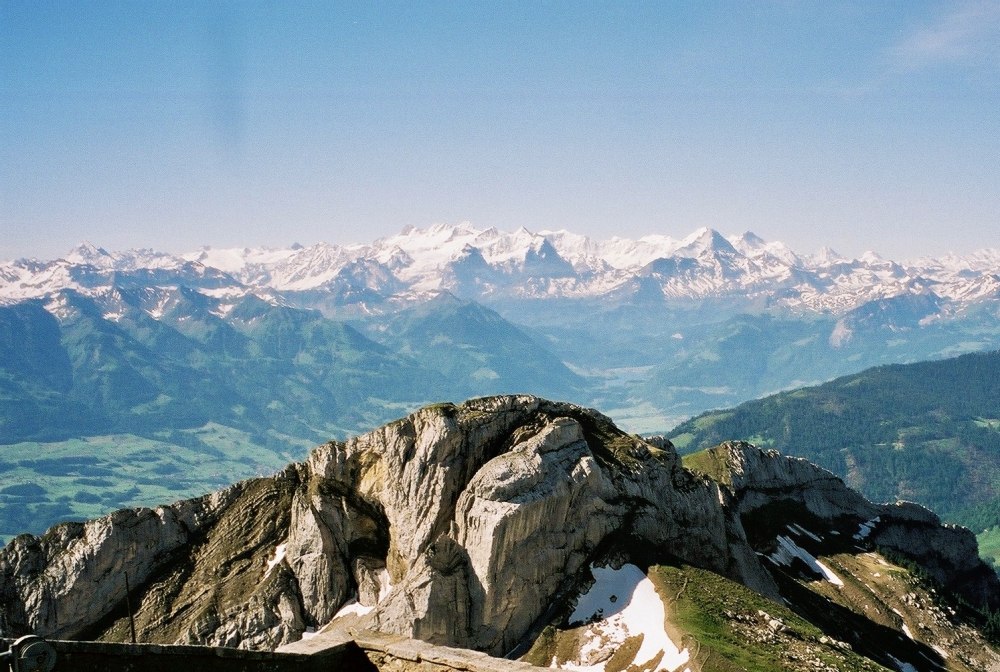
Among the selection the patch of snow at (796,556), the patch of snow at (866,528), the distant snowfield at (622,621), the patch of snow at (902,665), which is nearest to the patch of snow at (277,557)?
the distant snowfield at (622,621)

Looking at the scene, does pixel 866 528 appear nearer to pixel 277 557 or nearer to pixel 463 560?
pixel 463 560

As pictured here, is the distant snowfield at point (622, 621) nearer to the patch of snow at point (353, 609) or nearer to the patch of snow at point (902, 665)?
the patch of snow at point (353, 609)

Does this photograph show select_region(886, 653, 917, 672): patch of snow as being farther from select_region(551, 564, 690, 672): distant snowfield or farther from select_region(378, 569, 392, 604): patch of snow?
select_region(378, 569, 392, 604): patch of snow

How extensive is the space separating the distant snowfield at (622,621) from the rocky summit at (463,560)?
0.18 metres

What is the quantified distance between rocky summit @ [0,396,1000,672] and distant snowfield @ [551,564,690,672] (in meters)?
0.18

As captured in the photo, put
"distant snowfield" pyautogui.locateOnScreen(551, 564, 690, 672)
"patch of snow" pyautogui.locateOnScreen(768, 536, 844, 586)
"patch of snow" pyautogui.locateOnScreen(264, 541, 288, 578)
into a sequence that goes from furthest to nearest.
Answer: "patch of snow" pyautogui.locateOnScreen(768, 536, 844, 586), "patch of snow" pyautogui.locateOnScreen(264, 541, 288, 578), "distant snowfield" pyautogui.locateOnScreen(551, 564, 690, 672)

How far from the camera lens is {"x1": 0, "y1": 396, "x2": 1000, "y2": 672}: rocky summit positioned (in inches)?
2894

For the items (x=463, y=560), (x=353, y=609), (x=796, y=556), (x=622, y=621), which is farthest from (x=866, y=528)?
(x=353, y=609)

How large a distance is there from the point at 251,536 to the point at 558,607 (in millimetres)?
31041

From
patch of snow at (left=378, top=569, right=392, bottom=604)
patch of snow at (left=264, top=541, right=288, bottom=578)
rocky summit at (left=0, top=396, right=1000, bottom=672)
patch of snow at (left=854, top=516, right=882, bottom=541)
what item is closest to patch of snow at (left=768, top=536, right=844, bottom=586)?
rocky summit at (left=0, top=396, right=1000, bottom=672)

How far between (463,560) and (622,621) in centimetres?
1407

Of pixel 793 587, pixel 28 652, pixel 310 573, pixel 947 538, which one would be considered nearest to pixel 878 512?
pixel 947 538

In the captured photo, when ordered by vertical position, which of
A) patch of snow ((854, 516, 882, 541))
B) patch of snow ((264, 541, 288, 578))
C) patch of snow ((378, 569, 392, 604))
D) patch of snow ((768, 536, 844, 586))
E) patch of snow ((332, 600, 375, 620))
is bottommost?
patch of snow ((854, 516, 882, 541))

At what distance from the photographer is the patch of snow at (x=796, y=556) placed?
392 feet
